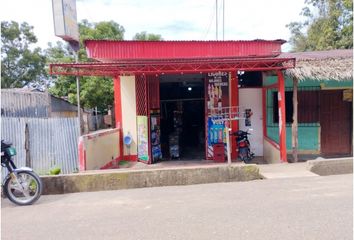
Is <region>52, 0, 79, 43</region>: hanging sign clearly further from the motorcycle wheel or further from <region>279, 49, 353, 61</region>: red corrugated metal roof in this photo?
<region>279, 49, 353, 61</region>: red corrugated metal roof

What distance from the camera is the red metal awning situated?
814 cm

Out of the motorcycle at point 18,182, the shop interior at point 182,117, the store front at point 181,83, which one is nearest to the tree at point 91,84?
the shop interior at point 182,117

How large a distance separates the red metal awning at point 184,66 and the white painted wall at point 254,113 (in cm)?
240

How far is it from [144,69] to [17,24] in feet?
84.6

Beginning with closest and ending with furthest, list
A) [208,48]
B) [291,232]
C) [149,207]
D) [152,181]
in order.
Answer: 1. [291,232]
2. [149,207]
3. [152,181]
4. [208,48]

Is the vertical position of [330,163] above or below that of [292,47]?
below

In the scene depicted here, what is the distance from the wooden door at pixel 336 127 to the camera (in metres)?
11.4

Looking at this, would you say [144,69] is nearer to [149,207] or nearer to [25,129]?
[25,129]

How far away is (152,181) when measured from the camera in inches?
274

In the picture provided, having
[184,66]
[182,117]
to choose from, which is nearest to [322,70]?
[184,66]

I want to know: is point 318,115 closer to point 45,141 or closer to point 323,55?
point 323,55

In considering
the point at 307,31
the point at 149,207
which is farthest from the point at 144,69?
the point at 307,31

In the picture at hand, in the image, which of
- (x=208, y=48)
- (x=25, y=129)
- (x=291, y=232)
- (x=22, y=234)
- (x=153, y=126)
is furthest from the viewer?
(x=153, y=126)

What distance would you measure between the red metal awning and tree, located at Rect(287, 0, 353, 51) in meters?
14.1
